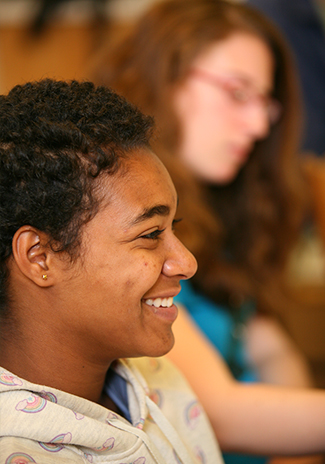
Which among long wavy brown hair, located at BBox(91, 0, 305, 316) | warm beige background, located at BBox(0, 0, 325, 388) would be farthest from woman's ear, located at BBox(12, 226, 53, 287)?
warm beige background, located at BBox(0, 0, 325, 388)

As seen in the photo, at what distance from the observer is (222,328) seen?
1276 mm

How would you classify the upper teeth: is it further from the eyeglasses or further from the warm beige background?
the warm beige background

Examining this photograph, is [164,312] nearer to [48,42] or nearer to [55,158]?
[55,158]

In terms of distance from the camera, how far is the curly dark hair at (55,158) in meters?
0.57

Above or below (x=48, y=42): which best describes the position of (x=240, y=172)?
below

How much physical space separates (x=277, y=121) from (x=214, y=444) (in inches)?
42.6

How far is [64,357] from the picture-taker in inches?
25.1

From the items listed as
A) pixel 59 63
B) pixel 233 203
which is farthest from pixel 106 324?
pixel 59 63

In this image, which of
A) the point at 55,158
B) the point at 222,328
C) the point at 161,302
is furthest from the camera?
the point at 222,328

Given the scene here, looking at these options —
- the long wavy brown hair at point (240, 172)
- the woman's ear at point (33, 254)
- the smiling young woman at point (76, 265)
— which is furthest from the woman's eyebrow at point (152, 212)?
the long wavy brown hair at point (240, 172)

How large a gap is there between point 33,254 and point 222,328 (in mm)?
779

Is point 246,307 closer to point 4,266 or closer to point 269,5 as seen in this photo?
point 4,266

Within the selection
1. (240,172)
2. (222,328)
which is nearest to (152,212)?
(222,328)

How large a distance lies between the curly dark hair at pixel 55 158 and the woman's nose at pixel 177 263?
0.42 ft
